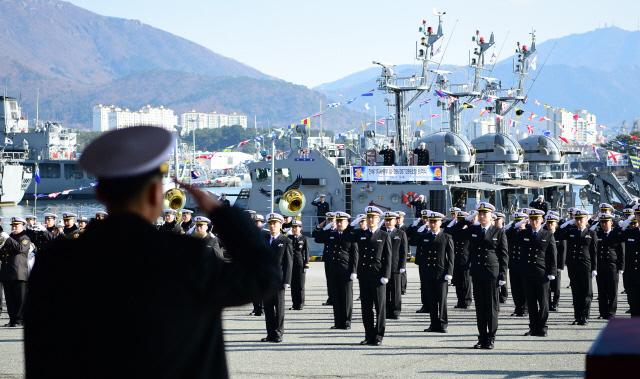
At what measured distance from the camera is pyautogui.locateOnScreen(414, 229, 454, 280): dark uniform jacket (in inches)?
502

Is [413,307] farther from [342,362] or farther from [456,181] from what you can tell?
[456,181]

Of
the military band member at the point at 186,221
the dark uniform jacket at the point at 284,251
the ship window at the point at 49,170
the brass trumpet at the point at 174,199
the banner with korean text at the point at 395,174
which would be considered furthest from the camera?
the ship window at the point at 49,170

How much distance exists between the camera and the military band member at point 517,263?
506 inches

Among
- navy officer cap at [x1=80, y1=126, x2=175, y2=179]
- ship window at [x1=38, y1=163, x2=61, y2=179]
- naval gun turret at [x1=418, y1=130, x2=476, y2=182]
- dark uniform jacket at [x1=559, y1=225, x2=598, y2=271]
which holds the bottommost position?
dark uniform jacket at [x1=559, y1=225, x2=598, y2=271]

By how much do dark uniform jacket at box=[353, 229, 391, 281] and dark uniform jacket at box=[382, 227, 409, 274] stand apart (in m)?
0.82

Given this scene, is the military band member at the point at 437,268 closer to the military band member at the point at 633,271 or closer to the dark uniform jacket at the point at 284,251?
the dark uniform jacket at the point at 284,251

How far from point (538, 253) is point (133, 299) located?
33.2ft

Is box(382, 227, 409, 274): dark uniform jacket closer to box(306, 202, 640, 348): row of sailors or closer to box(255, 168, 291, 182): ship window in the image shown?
box(306, 202, 640, 348): row of sailors

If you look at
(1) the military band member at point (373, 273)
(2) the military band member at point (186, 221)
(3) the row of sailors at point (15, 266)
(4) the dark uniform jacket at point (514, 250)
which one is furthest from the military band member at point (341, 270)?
(2) the military band member at point (186, 221)

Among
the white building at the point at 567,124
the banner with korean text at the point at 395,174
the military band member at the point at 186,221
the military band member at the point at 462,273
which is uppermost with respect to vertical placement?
the white building at the point at 567,124

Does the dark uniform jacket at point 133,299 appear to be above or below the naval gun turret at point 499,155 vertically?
below

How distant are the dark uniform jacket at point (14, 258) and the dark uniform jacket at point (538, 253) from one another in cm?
674

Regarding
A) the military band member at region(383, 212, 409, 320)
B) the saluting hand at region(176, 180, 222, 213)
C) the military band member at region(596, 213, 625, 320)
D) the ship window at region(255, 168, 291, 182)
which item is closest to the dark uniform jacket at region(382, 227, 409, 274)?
the military band member at region(383, 212, 409, 320)

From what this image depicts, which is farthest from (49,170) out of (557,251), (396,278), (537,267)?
(537,267)
